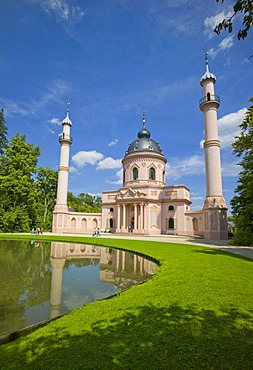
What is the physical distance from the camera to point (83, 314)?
428 centimetres

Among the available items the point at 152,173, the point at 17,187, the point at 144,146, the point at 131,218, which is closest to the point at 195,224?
the point at 131,218

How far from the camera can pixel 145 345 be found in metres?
3.11

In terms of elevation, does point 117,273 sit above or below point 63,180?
below

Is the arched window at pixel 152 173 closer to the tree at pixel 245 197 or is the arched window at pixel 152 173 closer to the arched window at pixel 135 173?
the arched window at pixel 135 173

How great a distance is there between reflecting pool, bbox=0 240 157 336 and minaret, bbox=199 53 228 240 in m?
17.1

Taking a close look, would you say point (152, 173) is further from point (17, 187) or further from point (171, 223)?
point (17, 187)

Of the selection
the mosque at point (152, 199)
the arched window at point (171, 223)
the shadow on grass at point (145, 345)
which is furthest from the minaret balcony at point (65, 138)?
the shadow on grass at point (145, 345)

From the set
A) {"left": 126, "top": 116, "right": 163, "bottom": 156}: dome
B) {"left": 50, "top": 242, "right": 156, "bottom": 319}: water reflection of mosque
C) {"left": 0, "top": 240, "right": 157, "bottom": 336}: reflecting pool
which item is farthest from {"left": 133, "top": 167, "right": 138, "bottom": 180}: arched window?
{"left": 0, "top": 240, "right": 157, "bottom": 336}: reflecting pool

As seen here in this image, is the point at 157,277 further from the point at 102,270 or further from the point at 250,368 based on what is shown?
the point at 250,368

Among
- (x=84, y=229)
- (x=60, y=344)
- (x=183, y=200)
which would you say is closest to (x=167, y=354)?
(x=60, y=344)

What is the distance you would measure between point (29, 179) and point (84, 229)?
14.2 m

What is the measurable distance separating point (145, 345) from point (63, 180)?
40.8m

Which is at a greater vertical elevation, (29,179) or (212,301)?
(29,179)

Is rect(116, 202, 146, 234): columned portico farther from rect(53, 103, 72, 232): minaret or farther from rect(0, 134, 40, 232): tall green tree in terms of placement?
rect(0, 134, 40, 232): tall green tree
